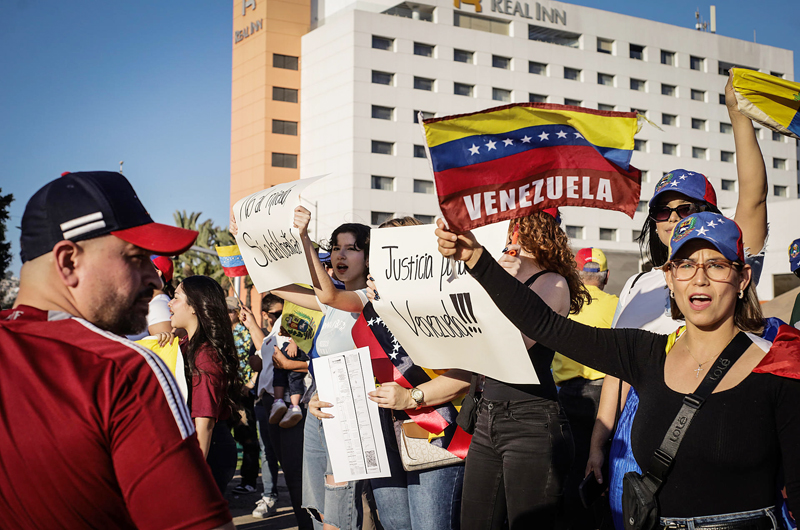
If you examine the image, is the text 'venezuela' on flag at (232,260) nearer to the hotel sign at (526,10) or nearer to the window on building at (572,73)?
the hotel sign at (526,10)

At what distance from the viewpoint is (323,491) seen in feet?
15.2

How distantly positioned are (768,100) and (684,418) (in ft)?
5.63

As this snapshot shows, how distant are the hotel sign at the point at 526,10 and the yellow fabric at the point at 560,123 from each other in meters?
59.7

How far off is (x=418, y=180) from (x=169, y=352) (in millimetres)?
51579

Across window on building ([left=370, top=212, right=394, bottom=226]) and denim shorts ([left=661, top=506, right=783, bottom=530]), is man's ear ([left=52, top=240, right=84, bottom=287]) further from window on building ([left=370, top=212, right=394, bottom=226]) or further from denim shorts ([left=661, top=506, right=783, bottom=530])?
window on building ([left=370, top=212, right=394, bottom=226])

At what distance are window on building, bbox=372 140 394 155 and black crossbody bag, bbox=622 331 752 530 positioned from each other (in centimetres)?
5229

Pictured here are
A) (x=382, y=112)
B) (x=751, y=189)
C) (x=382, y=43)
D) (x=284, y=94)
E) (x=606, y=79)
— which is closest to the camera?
(x=751, y=189)

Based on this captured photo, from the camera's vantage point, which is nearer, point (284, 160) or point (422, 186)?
point (422, 186)

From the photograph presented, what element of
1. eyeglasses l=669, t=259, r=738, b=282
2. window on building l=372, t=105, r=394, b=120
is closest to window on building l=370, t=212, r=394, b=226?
window on building l=372, t=105, r=394, b=120

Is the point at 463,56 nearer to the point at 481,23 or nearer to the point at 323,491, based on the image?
the point at 481,23

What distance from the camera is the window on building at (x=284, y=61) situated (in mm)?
57969

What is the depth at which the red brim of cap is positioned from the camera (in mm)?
1730

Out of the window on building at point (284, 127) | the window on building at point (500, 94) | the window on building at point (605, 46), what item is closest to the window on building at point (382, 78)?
the window on building at point (284, 127)

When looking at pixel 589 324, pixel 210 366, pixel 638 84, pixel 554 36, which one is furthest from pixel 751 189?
pixel 638 84
